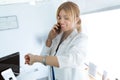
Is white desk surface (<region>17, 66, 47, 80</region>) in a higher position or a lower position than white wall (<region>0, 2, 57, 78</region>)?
lower

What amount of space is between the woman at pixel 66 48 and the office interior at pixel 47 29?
0.30 m

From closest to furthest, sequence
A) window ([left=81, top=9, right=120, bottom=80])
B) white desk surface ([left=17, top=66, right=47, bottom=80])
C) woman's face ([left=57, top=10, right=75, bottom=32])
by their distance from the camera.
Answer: woman's face ([left=57, top=10, right=75, bottom=32]) < window ([left=81, top=9, right=120, bottom=80]) < white desk surface ([left=17, top=66, right=47, bottom=80])

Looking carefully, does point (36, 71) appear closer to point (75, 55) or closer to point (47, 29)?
point (47, 29)

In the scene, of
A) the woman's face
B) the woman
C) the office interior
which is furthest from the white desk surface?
the woman's face

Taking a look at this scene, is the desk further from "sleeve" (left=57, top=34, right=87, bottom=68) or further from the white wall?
"sleeve" (left=57, top=34, right=87, bottom=68)

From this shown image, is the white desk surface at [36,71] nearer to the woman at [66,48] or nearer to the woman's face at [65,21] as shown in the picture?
the woman at [66,48]

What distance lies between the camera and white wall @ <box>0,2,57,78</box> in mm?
2100

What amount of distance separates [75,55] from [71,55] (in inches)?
1.1

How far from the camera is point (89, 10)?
2033 mm

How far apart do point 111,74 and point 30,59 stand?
73 cm

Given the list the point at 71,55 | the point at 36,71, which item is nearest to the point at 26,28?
the point at 36,71

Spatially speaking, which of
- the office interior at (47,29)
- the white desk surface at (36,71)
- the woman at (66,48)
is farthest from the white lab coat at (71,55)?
the white desk surface at (36,71)

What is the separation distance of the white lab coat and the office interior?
0.25 meters

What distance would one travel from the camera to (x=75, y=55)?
1395mm
